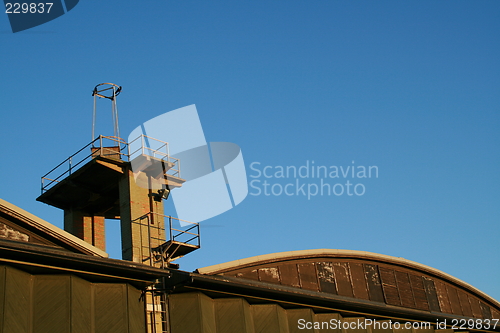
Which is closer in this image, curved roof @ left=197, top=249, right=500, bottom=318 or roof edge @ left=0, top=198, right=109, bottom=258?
roof edge @ left=0, top=198, right=109, bottom=258

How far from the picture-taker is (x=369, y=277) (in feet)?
86.8

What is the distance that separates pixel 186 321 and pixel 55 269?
17.0 feet

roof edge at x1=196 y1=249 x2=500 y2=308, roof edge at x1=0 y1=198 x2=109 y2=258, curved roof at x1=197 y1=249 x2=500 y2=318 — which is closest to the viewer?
roof edge at x1=0 y1=198 x2=109 y2=258

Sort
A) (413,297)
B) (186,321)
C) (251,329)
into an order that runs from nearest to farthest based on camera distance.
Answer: (186,321), (251,329), (413,297)

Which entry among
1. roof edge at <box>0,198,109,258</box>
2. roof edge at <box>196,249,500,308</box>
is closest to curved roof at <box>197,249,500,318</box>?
roof edge at <box>196,249,500,308</box>

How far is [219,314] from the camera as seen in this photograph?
64.2 ft

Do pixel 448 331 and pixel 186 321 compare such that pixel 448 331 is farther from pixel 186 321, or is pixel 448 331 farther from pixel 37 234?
pixel 37 234

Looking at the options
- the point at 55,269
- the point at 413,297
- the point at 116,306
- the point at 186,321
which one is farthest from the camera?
the point at 413,297

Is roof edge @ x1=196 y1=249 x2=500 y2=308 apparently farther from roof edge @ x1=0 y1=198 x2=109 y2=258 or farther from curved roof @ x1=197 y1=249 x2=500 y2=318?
roof edge @ x1=0 y1=198 x2=109 y2=258

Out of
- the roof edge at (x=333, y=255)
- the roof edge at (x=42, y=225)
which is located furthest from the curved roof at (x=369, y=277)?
the roof edge at (x=42, y=225)

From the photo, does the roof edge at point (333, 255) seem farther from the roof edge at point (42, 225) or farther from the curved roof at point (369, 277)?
the roof edge at point (42, 225)

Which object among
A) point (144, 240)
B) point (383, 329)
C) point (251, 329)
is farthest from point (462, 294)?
point (144, 240)

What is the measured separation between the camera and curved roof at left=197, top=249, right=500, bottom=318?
2261 cm

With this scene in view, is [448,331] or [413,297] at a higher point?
[413,297]
